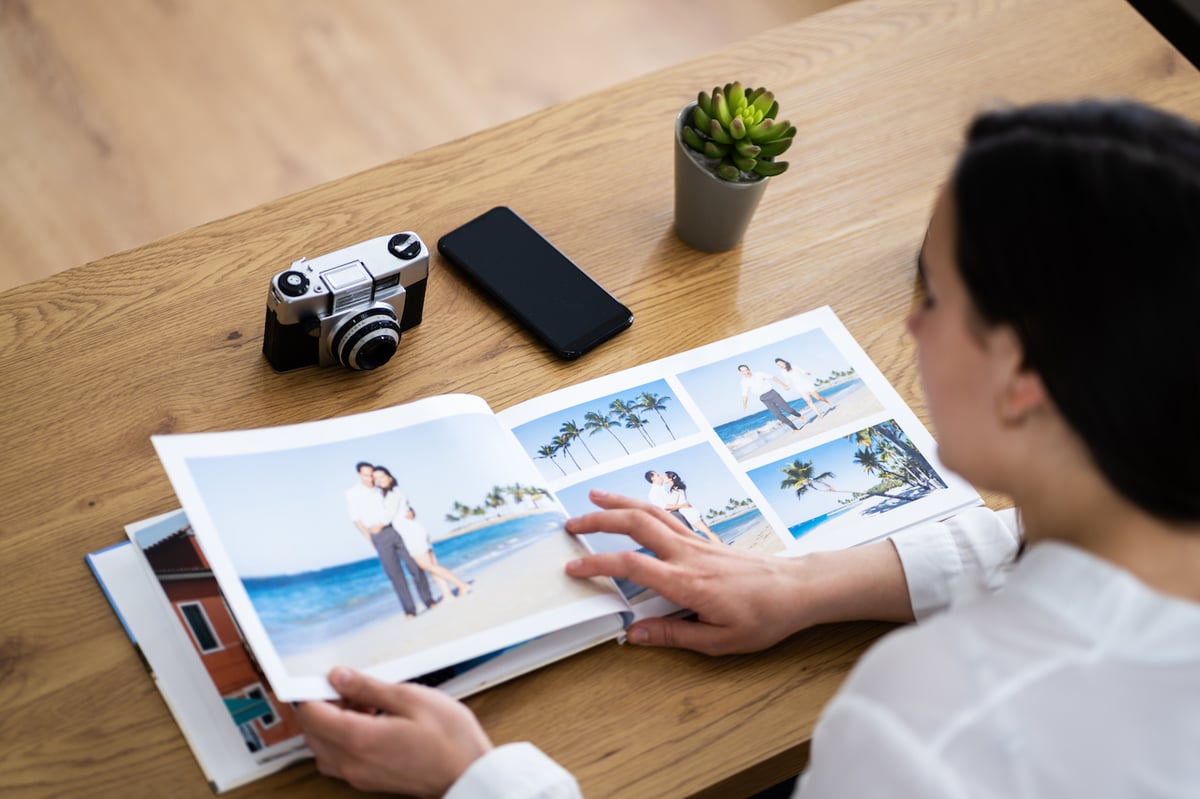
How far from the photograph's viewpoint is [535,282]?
1.15m

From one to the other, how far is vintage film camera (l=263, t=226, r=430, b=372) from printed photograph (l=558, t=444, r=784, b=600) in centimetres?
22

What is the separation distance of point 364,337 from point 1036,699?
0.63 meters

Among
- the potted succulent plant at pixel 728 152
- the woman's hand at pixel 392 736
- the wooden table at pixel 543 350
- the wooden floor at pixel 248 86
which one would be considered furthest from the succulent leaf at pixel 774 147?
the wooden floor at pixel 248 86

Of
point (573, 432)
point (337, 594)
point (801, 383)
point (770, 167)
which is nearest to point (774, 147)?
point (770, 167)

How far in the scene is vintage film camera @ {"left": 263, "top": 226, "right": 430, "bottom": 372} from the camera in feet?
3.26

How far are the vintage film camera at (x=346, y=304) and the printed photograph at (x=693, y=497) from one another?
8.8 inches

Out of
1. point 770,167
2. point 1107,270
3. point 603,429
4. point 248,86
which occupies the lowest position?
point 248,86

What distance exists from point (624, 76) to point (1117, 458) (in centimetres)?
199

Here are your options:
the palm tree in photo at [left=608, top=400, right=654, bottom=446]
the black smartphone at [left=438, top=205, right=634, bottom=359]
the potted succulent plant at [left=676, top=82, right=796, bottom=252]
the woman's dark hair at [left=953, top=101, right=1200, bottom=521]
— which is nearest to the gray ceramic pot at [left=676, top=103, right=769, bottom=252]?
the potted succulent plant at [left=676, top=82, right=796, bottom=252]

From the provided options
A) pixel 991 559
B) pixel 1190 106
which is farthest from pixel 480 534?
pixel 1190 106

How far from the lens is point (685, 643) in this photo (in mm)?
918

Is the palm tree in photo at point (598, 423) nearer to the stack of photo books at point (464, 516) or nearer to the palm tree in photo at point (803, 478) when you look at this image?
the stack of photo books at point (464, 516)

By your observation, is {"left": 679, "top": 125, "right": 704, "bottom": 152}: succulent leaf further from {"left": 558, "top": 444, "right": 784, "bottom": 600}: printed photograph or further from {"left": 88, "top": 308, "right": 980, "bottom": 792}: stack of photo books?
{"left": 558, "top": 444, "right": 784, "bottom": 600}: printed photograph

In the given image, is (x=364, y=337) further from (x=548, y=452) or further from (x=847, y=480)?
(x=847, y=480)
